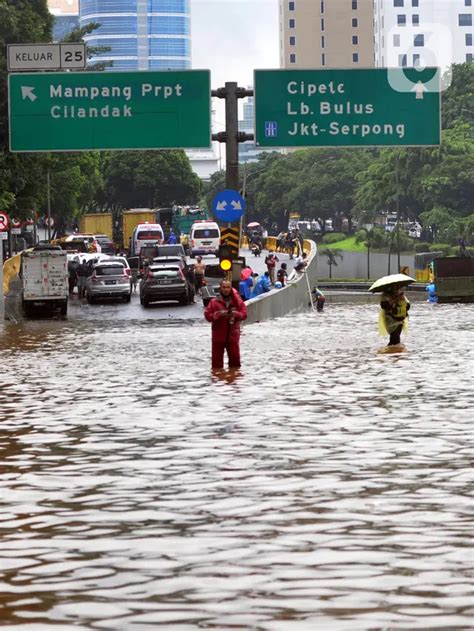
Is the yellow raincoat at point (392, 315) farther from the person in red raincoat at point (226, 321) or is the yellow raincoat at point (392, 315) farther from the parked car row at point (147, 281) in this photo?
the parked car row at point (147, 281)

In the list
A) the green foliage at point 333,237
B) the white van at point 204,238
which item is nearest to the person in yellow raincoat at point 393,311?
the white van at point 204,238

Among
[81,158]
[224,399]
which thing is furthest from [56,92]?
[81,158]

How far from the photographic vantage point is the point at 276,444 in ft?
46.9

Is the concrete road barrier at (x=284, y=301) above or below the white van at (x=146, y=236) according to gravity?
below

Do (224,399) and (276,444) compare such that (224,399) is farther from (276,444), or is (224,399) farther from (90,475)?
(90,475)

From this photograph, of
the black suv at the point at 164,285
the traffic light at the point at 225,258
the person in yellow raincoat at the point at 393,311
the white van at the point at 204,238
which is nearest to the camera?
the person in yellow raincoat at the point at 393,311

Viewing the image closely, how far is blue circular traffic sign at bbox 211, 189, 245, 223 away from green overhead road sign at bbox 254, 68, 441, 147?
505cm

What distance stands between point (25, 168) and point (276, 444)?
4375 centimetres

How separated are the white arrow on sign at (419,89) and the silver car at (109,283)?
18170mm

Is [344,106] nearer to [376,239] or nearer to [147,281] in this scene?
[147,281]

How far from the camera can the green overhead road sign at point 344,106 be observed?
3972 centimetres

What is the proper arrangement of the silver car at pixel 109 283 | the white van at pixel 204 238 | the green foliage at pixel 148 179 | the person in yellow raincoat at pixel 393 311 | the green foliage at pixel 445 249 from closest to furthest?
the person in yellow raincoat at pixel 393 311, the silver car at pixel 109 283, the white van at pixel 204 238, the green foliage at pixel 445 249, the green foliage at pixel 148 179

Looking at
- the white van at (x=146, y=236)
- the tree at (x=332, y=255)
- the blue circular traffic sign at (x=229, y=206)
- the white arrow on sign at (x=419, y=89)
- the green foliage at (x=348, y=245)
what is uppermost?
the white arrow on sign at (x=419, y=89)

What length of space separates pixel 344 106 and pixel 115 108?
5.74 meters
